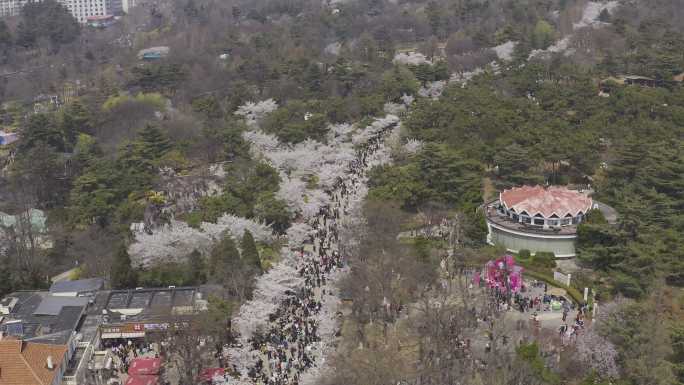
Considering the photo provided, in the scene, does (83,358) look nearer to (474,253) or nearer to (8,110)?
(474,253)

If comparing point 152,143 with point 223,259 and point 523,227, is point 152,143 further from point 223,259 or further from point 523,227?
point 523,227

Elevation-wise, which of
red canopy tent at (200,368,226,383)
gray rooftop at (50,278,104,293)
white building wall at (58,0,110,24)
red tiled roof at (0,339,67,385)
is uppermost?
red tiled roof at (0,339,67,385)

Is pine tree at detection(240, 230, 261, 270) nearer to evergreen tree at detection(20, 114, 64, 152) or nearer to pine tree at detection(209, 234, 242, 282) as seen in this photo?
pine tree at detection(209, 234, 242, 282)

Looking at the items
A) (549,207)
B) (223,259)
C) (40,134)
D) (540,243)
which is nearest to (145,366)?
(223,259)

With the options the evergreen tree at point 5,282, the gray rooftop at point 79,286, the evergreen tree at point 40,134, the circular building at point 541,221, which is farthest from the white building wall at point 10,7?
the circular building at point 541,221

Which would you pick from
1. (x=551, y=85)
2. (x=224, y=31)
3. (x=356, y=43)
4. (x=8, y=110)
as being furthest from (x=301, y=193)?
(x=224, y=31)

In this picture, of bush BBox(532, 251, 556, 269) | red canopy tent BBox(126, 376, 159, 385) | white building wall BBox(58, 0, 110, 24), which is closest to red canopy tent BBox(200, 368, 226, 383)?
red canopy tent BBox(126, 376, 159, 385)

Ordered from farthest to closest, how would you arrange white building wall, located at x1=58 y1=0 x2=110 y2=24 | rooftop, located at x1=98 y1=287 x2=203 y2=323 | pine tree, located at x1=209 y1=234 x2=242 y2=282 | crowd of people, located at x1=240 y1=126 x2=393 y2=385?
white building wall, located at x1=58 y1=0 x2=110 y2=24 → pine tree, located at x1=209 y1=234 x2=242 y2=282 → rooftop, located at x1=98 y1=287 x2=203 y2=323 → crowd of people, located at x1=240 y1=126 x2=393 y2=385
